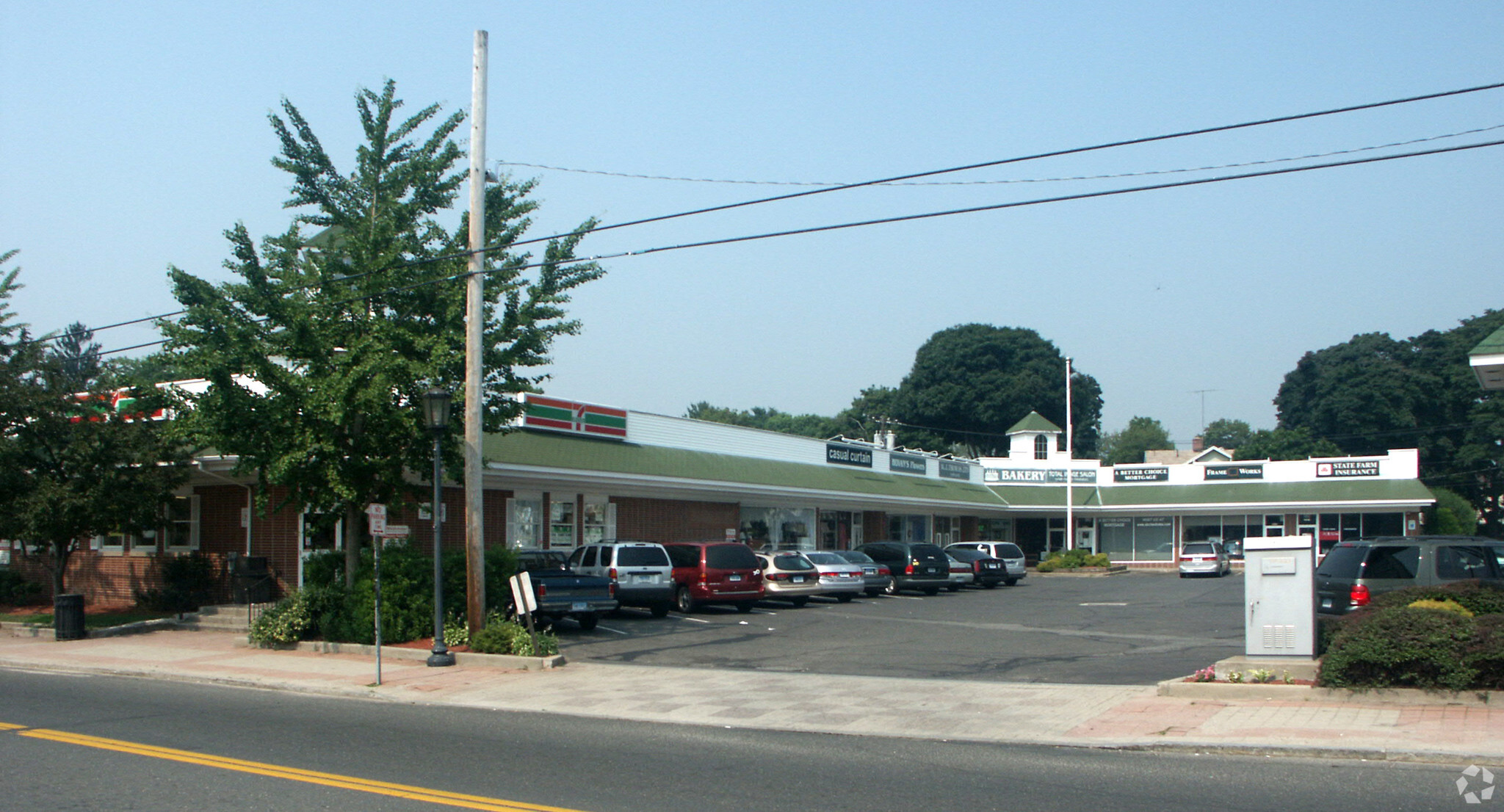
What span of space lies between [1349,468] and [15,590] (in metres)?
50.0

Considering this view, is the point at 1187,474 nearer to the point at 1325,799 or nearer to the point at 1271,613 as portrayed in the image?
the point at 1271,613

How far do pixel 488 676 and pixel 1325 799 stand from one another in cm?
1122

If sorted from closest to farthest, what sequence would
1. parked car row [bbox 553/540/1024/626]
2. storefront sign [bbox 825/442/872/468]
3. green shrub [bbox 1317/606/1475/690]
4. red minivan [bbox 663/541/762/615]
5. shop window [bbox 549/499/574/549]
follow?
1. green shrub [bbox 1317/606/1475/690]
2. parked car row [bbox 553/540/1024/626]
3. red minivan [bbox 663/541/762/615]
4. shop window [bbox 549/499/574/549]
5. storefront sign [bbox 825/442/872/468]

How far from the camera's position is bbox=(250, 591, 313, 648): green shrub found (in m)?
19.3

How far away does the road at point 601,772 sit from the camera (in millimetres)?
8234

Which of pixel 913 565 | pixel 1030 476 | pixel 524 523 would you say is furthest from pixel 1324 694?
pixel 1030 476

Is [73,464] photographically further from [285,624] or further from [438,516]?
[438,516]

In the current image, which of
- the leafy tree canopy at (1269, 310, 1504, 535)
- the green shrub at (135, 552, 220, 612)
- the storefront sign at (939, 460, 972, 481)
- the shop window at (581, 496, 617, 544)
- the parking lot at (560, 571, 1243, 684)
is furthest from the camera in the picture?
the leafy tree canopy at (1269, 310, 1504, 535)

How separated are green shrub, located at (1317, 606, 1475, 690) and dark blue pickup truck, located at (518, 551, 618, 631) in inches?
496

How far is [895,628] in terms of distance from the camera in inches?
894

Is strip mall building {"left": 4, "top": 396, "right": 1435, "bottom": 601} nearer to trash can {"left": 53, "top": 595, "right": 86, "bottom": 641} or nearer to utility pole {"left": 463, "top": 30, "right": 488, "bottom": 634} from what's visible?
utility pole {"left": 463, "top": 30, "right": 488, "bottom": 634}

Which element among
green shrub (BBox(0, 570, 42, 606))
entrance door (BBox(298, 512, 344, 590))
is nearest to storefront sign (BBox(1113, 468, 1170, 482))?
entrance door (BBox(298, 512, 344, 590))

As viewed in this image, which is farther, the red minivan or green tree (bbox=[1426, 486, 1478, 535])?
green tree (bbox=[1426, 486, 1478, 535])

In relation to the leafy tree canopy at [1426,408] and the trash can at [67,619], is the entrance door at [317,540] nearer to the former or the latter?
the trash can at [67,619]
